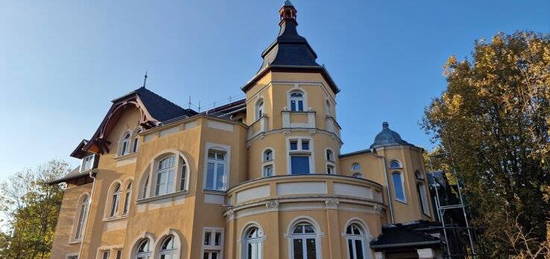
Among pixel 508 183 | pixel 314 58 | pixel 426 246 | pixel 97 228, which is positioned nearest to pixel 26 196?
pixel 97 228

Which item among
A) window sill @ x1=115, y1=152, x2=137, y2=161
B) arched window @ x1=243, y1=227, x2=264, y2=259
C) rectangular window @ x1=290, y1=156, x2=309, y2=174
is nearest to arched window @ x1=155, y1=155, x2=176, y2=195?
window sill @ x1=115, y1=152, x2=137, y2=161

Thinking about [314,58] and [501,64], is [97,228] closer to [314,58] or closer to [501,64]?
[314,58]

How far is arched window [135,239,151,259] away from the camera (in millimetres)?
14996

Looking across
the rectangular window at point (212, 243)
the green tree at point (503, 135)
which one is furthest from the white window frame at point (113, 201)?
the green tree at point (503, 135)

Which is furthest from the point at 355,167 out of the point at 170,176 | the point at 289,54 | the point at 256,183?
the point at 170,176

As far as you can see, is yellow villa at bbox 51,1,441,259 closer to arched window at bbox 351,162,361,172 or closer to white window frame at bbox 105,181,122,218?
white window frame at bbox 105,181,122,218

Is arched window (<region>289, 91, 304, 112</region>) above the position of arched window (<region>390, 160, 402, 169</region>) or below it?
above

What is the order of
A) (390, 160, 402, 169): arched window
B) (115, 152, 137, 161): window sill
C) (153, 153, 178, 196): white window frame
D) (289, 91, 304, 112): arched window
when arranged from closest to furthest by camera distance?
(153, 153, 178, 196): white window frame
(390, 160, 402, 169): arched window
(289, 91, 304, 112): arched window
(115, 152, 137, 161): window sill

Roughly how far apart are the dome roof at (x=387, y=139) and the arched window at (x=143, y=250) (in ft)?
36.5

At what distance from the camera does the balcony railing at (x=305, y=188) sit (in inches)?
515

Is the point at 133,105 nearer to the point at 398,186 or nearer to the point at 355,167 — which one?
the point at 355,167

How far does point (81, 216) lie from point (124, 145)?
207 inches

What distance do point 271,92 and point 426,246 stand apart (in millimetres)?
9468

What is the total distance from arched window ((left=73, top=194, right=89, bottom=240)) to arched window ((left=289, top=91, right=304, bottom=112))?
1338 cm
